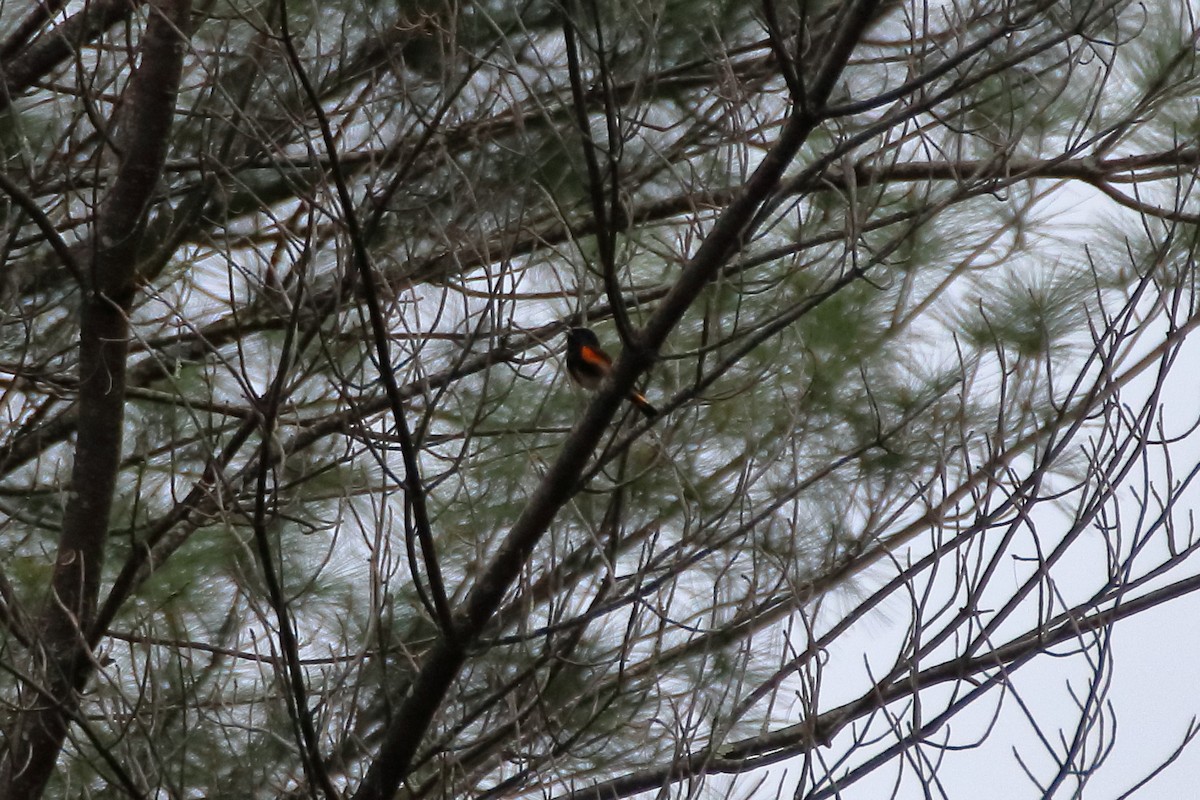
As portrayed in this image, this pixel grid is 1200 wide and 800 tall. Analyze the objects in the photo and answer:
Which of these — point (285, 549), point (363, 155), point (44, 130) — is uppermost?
point (44, 130)

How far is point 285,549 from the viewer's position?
3121 mm

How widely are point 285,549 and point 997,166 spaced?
6.23 feet

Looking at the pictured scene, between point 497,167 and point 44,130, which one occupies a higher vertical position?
point 44,130

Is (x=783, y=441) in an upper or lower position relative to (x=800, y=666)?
upper

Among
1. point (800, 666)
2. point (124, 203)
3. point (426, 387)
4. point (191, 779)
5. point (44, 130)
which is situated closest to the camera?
point (800, 666)

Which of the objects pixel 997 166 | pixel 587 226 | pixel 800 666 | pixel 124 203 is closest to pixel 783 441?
pixel 800 666

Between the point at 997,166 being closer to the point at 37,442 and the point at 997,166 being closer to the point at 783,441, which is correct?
the point at 783,441

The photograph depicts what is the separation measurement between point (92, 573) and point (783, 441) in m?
1.38

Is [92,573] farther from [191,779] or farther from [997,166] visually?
[997,166]

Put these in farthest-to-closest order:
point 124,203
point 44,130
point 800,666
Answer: point 44,130, point 124,203, point 800,666

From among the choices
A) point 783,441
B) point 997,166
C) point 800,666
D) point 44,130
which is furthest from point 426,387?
point 44,130

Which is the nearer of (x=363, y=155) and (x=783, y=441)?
(x=783, y=441)

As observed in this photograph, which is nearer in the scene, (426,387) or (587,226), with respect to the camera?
(426,387)

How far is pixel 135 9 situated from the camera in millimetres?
2217
